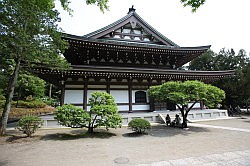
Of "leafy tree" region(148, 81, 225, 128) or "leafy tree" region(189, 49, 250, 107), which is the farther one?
"leafy tree" region(189, 49, 250, 107)

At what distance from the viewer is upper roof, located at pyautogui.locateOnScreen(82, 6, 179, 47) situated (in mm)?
17109

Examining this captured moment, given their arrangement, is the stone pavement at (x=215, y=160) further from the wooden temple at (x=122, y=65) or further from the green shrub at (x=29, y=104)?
the green shrub at (x=29, y=104)

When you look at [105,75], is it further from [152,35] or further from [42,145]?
[152,35]

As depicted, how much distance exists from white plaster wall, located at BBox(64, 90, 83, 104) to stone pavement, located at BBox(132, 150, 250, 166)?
10385mm

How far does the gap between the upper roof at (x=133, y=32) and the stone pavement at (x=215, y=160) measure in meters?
14.3

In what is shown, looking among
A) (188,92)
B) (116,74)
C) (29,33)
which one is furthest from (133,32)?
(29,33)

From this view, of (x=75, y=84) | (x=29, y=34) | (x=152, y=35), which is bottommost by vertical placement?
(x=75, y=84)

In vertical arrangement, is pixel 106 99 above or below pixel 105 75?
below

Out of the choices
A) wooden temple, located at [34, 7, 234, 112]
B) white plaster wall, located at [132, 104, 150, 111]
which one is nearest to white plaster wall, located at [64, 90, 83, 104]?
wooden temple, located at [34, 7, 234, 112]

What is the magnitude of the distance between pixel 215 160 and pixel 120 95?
10.7m

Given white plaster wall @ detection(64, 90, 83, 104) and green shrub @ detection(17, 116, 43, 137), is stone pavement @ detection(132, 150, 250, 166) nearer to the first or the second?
green shrub @ detection(17, 116, 43, 137)

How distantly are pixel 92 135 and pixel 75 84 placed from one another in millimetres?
6124

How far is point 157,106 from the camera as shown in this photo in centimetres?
1606

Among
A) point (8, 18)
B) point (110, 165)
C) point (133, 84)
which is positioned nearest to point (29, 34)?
point (8, 18)
